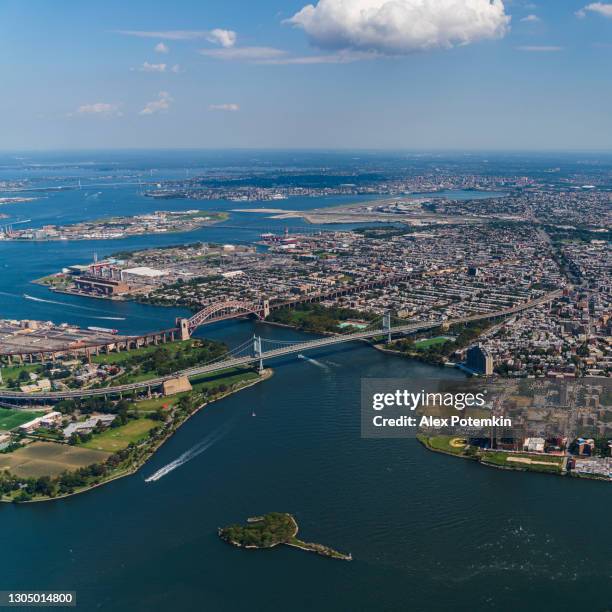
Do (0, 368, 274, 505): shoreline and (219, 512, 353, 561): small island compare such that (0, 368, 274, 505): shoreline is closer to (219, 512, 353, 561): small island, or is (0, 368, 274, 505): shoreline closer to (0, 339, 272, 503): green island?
(0, 339, 272, 503): green island

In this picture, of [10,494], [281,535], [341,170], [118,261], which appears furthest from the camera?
[341,170]

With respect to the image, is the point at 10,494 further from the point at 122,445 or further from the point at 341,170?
the point at 341,170

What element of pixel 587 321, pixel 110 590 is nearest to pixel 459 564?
A: pixel 110 590

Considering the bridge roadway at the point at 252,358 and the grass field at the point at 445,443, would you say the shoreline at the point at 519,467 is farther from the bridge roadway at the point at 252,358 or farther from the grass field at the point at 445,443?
the bridge roadway at the point at 252,358

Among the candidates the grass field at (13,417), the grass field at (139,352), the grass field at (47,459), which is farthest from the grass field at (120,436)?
the grass field at (139,352)

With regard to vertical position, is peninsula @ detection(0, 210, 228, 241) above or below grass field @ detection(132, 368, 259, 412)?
above

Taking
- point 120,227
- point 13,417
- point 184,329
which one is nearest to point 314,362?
point 184,329

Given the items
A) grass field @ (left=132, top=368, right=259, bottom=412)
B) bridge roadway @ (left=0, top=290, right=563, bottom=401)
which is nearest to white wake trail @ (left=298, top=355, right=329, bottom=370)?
bridge roadway @ (left=0, top=290, right=563, bottom=401)
